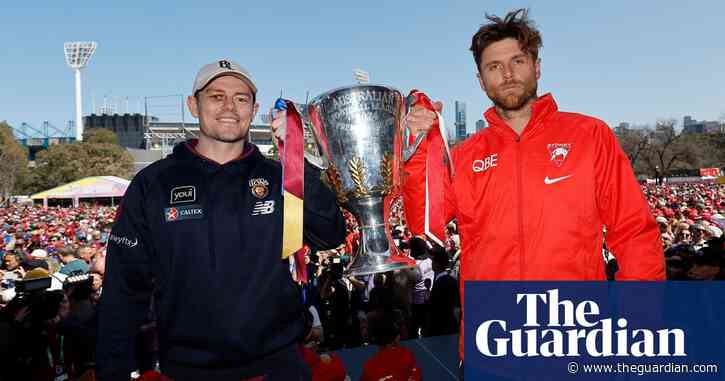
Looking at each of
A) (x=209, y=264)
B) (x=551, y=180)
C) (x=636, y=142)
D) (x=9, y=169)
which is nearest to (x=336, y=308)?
(x=209, y=264)

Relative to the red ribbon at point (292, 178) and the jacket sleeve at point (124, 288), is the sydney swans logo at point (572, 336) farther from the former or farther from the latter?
the jacket sleeve at point (124, 288)

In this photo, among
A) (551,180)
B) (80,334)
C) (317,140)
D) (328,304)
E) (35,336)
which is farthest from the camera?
(328,304)

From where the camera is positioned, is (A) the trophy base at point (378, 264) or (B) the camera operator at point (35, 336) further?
(B) the camera operator at point (35, 336)

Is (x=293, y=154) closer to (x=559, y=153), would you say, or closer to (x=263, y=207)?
(x=263, y=207)

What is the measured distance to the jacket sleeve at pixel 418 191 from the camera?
2.31 meters

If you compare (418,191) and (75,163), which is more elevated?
(75,163)

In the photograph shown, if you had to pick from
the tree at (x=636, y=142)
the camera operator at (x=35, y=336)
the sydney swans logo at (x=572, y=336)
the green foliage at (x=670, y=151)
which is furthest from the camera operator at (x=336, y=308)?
the green foliage at (x=670, y=151)

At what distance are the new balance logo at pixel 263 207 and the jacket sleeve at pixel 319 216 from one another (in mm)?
165

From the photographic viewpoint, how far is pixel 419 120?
231cm

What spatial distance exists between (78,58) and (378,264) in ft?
388

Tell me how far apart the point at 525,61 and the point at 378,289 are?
227 inches

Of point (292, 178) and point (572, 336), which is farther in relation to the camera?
point (292, 178)

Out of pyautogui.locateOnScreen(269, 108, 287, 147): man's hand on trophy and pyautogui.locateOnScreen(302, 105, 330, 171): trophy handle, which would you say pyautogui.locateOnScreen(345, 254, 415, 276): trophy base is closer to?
pyautogui.locateOnScreen(302, 105, 330, 171): trophy handle

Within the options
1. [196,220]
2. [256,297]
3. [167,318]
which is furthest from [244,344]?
[196,220]
